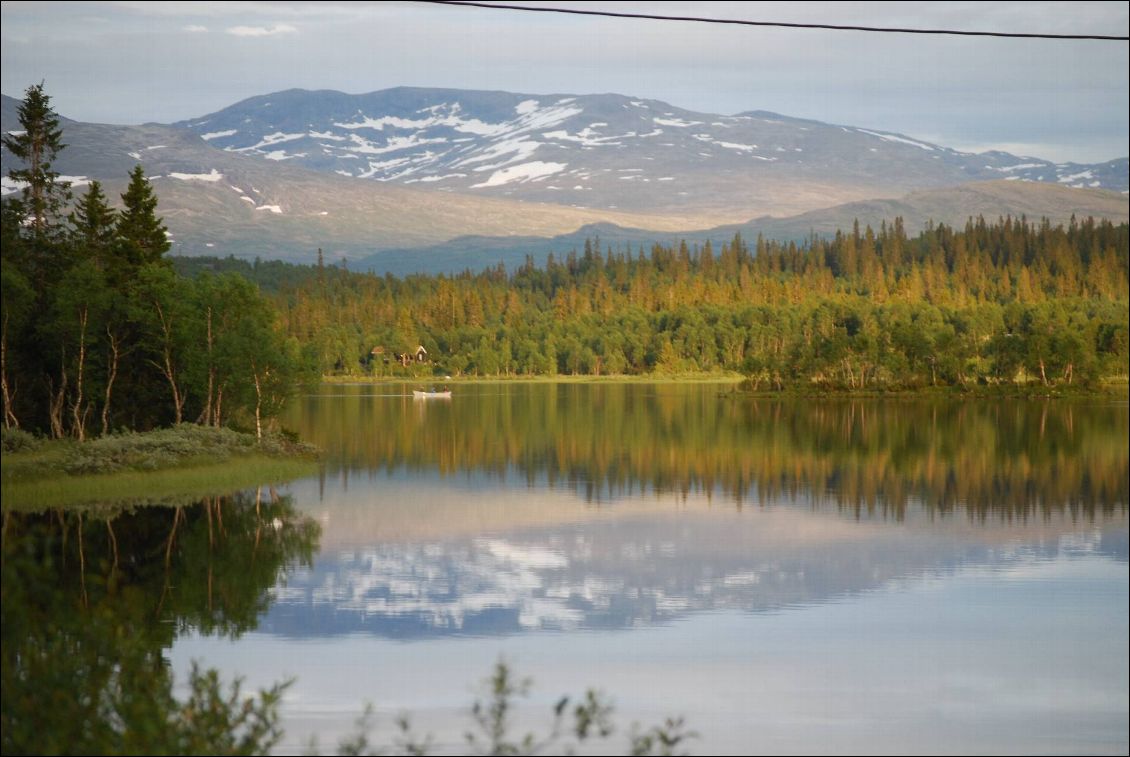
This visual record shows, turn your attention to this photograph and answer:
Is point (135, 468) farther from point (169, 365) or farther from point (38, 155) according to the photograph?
point (38, 155)

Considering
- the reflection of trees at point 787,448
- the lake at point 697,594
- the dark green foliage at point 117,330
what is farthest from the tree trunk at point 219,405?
the reflection of trees at point 787,448

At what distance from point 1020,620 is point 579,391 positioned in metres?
107

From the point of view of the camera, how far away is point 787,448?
2253 inches

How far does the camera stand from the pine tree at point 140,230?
50125 mm

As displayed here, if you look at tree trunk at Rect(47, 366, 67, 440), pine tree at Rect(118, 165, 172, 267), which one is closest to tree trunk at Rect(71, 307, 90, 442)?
tree trunk at Rect(47, 366, 67, 440)

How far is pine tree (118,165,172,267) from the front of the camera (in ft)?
164

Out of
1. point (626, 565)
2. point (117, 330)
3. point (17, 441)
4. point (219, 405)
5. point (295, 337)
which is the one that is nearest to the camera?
point (626, 565)

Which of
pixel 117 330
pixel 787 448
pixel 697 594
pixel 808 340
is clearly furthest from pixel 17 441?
pixel 808 340

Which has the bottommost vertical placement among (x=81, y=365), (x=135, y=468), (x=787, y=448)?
(x=787, y=448)

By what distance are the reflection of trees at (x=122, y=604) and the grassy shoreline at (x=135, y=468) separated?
1268 millimetres

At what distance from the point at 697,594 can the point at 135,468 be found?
19630 millimetres

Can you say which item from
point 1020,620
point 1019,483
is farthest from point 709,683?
point 1019,483

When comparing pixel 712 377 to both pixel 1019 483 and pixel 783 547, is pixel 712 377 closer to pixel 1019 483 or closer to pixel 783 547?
pixel 1019 483

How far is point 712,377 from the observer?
16700 centimetres
